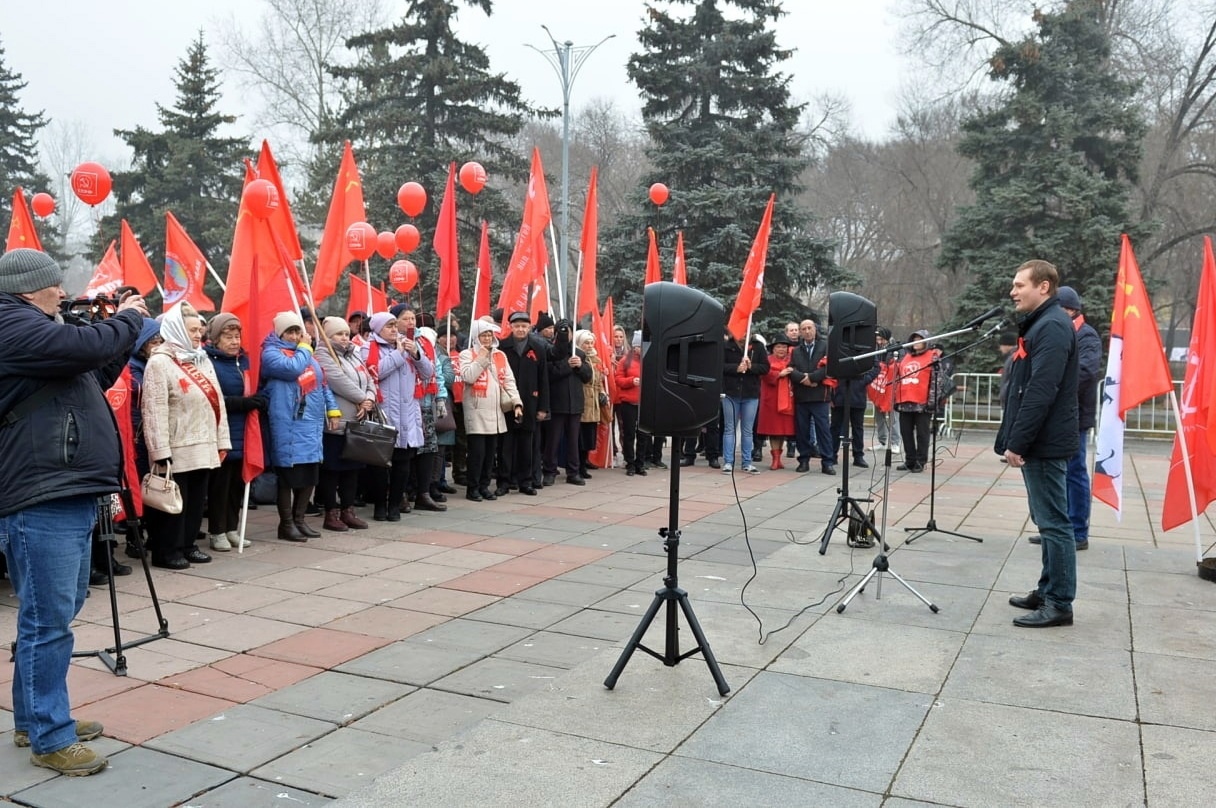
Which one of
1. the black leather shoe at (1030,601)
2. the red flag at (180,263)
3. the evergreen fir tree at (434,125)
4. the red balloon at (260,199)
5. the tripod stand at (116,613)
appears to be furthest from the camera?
the evergreen fir tree at (434,125)

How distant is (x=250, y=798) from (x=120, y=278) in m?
9.27

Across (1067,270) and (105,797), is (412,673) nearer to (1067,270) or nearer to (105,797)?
(105,797)

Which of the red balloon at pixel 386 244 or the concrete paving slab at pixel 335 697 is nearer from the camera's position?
the concrete paving slab at pixel 335 697

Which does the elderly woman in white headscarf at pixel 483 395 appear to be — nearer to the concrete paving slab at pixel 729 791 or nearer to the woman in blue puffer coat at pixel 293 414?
the woman in blue puffer coat at pixel 293 414

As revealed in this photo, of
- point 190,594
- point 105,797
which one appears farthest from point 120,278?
point 105,797

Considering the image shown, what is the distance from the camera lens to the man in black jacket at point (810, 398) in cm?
1403

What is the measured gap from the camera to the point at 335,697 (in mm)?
4824

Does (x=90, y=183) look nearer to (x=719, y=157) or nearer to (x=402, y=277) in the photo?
(x=402, y=277)

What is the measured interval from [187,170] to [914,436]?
27424 millimetres

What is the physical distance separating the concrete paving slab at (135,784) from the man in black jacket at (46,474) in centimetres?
9

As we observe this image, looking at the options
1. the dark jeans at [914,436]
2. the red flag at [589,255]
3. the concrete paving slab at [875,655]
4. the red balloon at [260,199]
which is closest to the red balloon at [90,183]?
the red balloon at [260,199]

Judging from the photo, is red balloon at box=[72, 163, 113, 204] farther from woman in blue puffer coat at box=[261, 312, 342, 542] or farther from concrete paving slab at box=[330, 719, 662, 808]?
concrete paving slab at box=[330, 719, 662, 808]

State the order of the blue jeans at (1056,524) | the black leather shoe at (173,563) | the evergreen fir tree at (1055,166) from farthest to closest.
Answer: the evergreen fir tree at (1055,166) < the black leather shoe at (173,563) < the blue jeans at (1056,524)

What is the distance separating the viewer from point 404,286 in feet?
44.0
